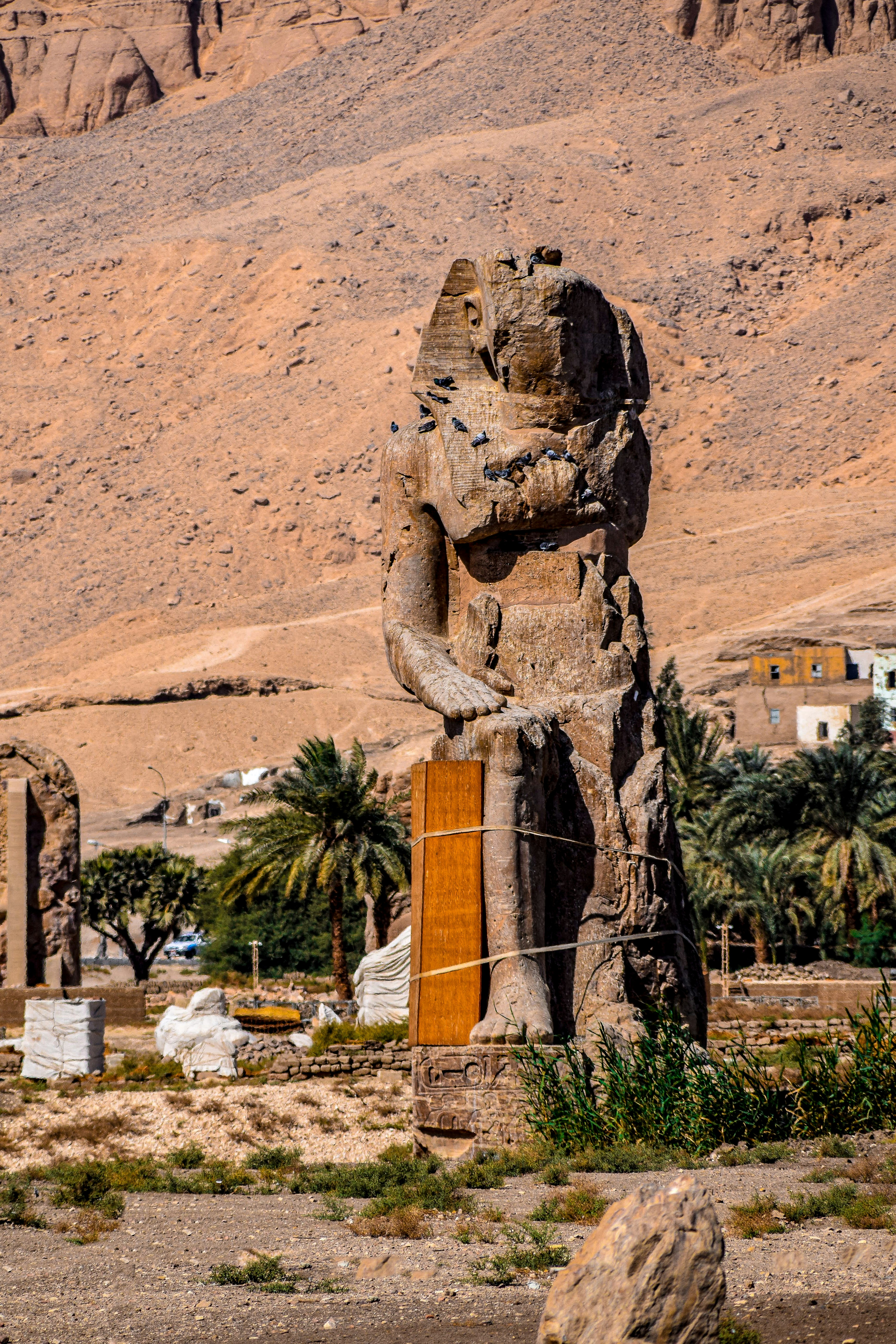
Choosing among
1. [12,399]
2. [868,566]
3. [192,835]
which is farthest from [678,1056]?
[12,399]

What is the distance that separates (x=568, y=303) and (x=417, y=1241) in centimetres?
447

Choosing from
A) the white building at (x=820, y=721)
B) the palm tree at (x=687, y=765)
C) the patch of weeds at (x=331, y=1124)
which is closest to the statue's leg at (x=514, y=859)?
the patch of weeds at (x=331, y=1124)

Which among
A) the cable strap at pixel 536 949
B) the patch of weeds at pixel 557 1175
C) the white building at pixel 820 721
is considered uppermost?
the white building at pixel 820 721

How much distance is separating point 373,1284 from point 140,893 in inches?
1133

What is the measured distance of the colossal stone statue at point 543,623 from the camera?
7289mm

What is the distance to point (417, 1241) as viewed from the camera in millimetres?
5641

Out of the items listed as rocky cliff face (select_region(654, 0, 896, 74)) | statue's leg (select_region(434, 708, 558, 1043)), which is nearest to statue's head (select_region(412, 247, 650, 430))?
statue's leg (select_region(434, 708, 558, 1043))

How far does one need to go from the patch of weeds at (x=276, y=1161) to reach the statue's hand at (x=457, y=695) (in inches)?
85.4

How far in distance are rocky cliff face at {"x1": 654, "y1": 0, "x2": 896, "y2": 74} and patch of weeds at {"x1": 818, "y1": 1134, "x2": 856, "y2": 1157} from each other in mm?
119784

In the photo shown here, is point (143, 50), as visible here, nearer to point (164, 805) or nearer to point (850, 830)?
point (164, 805)

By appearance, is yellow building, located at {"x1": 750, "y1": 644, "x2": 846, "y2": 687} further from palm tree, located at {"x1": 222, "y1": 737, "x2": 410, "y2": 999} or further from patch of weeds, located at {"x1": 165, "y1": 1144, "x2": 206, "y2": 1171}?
patch of weeds, located at {"x1": 165, "y1": 1144, "x2": 206, "y2": 1171}

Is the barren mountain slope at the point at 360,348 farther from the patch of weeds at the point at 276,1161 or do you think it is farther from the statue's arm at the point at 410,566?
the patch of weeds at the point at 276,1161

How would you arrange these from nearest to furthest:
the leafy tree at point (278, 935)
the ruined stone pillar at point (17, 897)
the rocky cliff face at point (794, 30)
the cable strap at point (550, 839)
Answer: the cable strap at point (550, 839), the ruined stone pillar at point (17, 897), the leafy tree at point (278, 935), the rocky cliff face at point (794, 30)

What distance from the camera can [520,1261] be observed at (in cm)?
505
